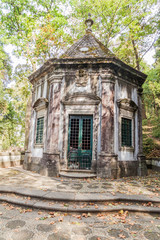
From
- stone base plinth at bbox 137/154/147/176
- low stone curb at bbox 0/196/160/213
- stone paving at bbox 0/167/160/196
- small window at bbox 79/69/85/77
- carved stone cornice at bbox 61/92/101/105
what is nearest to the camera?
low stone curb at bbox 0/196/160/213

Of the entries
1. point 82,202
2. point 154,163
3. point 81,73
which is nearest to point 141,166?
point 154,163

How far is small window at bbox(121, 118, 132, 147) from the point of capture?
9219 mm

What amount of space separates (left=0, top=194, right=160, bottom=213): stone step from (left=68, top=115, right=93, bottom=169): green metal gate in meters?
3.68

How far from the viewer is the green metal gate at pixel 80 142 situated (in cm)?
840

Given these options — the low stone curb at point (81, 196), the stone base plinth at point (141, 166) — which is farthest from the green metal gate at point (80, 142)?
the low stone curb at point (81, 196)

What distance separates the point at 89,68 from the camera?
8844 mm

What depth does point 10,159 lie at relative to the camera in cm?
1115

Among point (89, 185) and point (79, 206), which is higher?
point (89, 185)

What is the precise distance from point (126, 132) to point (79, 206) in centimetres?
590

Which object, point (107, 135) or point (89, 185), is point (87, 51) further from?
point (89, 185)

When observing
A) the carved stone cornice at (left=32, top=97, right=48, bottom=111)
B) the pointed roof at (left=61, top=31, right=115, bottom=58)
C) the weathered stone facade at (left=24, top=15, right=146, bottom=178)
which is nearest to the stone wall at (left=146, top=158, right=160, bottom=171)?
the weathered stone facade at (left=24, top=15, right=146, bottom=178)

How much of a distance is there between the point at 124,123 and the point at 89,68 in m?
3.74

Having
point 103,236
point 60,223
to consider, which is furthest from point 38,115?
point 103,236

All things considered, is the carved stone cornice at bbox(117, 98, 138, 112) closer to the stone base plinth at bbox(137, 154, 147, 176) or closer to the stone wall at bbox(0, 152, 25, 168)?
the stone base plinth at bbox(137, 154, 147, 176)
